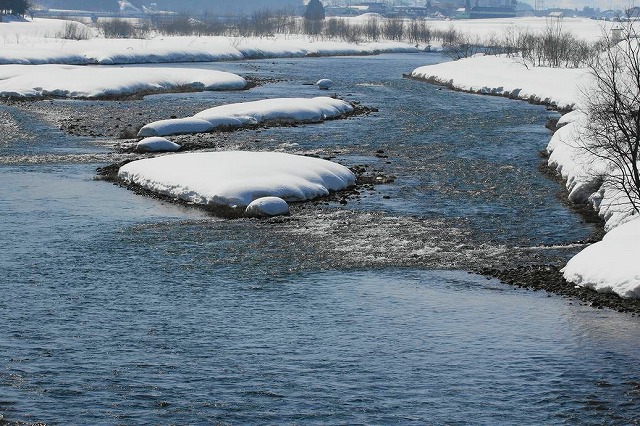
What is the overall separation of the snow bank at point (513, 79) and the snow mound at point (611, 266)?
4300 cm

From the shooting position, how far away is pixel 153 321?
2219 centimetres

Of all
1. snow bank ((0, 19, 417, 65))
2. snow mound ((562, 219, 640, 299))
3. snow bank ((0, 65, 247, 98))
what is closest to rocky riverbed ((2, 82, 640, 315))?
snow mound ((562, 219, 640, 299))

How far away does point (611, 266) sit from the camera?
25.6m

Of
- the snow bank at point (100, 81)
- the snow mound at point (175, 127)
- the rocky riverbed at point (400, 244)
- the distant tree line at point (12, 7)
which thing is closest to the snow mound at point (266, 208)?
the rocky riverbed at point (400, 244)

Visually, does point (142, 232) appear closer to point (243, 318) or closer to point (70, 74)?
point (243, 318)

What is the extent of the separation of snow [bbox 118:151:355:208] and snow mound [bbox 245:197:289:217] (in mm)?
793

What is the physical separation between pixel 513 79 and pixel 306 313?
68.6m

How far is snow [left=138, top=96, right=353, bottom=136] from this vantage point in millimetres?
54250

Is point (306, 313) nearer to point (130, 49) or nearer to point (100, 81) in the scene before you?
point (100, 81)

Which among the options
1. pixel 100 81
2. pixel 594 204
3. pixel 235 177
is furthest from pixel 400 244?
pixel 100 81

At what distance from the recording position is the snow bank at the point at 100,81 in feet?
245

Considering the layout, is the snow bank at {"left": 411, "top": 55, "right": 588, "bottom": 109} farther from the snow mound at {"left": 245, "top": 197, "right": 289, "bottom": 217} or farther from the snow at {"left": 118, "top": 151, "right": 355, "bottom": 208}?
the snow mound at {"left": 245, "top": 197, "right": 289, "bottom": 217}

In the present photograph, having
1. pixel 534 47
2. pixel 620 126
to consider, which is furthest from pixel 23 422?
pixel 534 47

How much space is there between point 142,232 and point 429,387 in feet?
50.1
